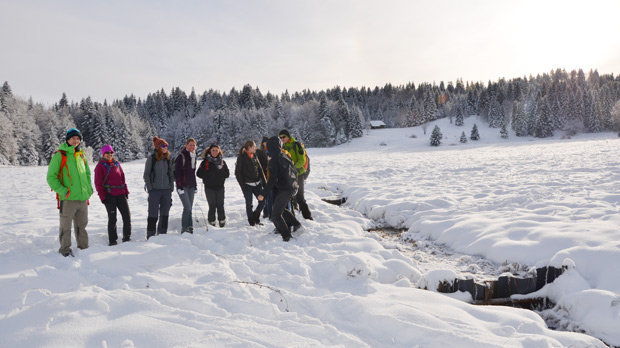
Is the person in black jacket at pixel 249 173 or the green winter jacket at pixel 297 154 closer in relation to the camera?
the person in black jacket at pixel 249 173

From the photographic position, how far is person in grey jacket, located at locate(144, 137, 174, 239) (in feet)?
20.1

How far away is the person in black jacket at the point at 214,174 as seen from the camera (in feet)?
22.7

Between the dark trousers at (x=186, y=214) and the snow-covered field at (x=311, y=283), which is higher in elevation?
the dark trousers at (x=186, y=214)

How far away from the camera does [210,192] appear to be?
7.05m

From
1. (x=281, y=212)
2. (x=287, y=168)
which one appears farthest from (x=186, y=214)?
(x=287, y=168)

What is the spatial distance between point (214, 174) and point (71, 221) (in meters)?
2.69

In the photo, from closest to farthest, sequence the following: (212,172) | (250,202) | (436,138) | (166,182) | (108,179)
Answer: (108,179), (166,182), (212,172), (250,202), (436,138)

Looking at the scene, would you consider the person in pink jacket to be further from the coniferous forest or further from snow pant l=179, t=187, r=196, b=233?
the coniferous forest

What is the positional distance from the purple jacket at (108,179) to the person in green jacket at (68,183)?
0.38 metres

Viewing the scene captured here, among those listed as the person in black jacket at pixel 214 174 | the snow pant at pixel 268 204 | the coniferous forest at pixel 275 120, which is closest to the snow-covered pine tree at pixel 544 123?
the coniferous forest at pixel 275 120

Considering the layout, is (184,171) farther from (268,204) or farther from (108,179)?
(268,204)

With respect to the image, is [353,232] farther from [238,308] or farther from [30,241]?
[30,241]

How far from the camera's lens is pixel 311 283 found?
4227mm

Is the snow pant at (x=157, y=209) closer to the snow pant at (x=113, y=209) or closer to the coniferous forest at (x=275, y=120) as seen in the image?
the snow pant at (x=113, y=209)
